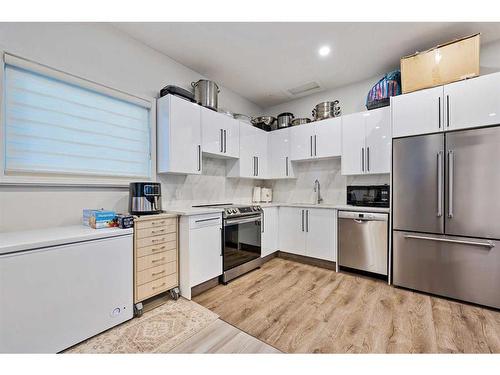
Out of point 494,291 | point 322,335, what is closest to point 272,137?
point 322,335

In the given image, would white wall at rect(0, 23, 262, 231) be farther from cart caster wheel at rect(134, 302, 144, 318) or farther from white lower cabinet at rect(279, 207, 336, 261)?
white lower cabinet at rect(279, 207, 336, 261)

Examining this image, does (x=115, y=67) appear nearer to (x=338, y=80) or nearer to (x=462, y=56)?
(x=338, y=80)

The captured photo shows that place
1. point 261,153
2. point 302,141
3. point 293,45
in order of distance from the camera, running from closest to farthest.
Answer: point 293,45, point 302,141, point 261,153

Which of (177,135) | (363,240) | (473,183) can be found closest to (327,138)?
(363,240)

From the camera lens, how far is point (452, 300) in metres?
2.14

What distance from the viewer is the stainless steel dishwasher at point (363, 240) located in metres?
2.56

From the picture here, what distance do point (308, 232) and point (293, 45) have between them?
8.12 feet

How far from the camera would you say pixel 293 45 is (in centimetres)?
243

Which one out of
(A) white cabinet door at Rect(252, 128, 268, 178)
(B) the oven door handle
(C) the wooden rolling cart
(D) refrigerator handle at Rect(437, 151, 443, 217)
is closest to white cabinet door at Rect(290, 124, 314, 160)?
(A) white cabinet door at Rect(252, 128, 268, 178)

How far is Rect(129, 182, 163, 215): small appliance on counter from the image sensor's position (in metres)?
2.06

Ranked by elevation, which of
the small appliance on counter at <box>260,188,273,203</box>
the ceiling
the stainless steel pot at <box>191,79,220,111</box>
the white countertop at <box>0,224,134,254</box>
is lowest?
the white countertop at <box>0,224,134,254</box>

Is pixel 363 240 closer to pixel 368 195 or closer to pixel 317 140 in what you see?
pixel 368 195

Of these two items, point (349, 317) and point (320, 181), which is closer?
point (349, 317)
